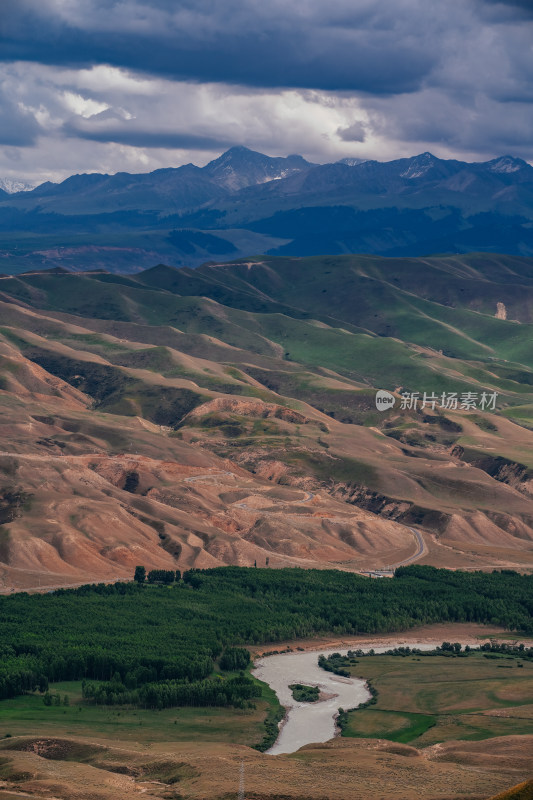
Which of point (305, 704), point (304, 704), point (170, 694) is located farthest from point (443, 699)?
point (170, 694)

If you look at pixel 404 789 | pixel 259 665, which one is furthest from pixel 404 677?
pixel 404 789

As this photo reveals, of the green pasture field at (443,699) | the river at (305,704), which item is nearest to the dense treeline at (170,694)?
the river at (305,704)

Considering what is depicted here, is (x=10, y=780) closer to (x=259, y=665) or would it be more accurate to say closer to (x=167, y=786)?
(x=167, y=786)

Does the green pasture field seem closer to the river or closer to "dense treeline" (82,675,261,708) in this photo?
the river

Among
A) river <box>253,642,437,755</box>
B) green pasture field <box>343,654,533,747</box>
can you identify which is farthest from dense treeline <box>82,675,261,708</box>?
green pasture field <box>343,654,533,747</box>

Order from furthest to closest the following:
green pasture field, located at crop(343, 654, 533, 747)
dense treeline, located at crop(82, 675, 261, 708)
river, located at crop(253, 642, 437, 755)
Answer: dense treeline, located at crop(82, 675, 261, 708), river, located at crop(253, 642, 437, 755), green pasture field, located at crop(343, 654, 533, 747)

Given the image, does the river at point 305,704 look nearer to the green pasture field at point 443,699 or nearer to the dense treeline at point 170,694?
the green pasture field at point 443,699

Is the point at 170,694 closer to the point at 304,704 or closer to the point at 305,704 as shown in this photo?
the point at 304,704

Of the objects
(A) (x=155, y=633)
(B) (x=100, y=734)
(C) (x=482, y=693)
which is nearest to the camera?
(B) (x=100, y=734)
